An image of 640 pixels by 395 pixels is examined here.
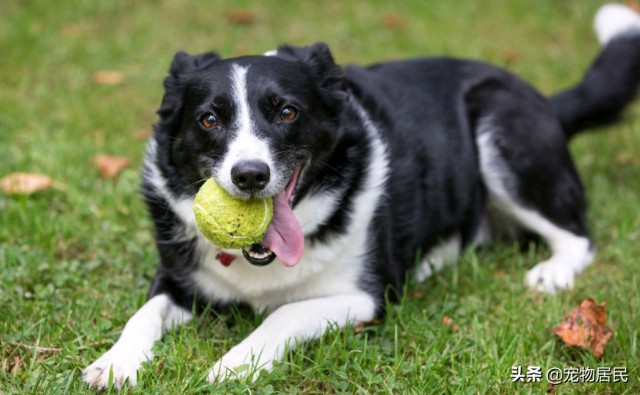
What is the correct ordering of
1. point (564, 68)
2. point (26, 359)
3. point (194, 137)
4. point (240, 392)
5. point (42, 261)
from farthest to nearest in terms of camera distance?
1. point (564, 68)
2. point (42, 261)
3. point (194, 137)
4. point (26, 359)
5. point (240, 392)

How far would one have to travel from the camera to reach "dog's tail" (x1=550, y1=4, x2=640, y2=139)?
4.22 meters

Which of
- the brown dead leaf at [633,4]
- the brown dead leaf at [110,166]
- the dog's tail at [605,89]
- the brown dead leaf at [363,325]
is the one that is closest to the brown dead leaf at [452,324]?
the brown dead leaf at [363,325]

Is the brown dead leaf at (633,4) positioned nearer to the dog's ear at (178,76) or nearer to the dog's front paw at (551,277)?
the dog's front paw at (551,277)

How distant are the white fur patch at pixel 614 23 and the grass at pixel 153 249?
1.58ft

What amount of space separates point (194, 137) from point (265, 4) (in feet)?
14.9

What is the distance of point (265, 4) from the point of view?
7168 mm

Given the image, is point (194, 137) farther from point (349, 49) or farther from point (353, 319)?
point (349, 49)

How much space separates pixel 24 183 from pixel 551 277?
2.72 metres

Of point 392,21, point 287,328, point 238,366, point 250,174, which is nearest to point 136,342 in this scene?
point 238,366

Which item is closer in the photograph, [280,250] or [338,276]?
[280,250]

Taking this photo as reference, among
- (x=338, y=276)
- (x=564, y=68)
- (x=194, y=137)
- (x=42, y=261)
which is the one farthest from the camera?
(x=564, y=68)

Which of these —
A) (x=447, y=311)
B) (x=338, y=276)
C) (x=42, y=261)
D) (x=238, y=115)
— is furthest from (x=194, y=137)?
(x=447, y=311)

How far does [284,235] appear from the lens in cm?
277

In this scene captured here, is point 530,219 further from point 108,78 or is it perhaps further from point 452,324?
point 108,78
